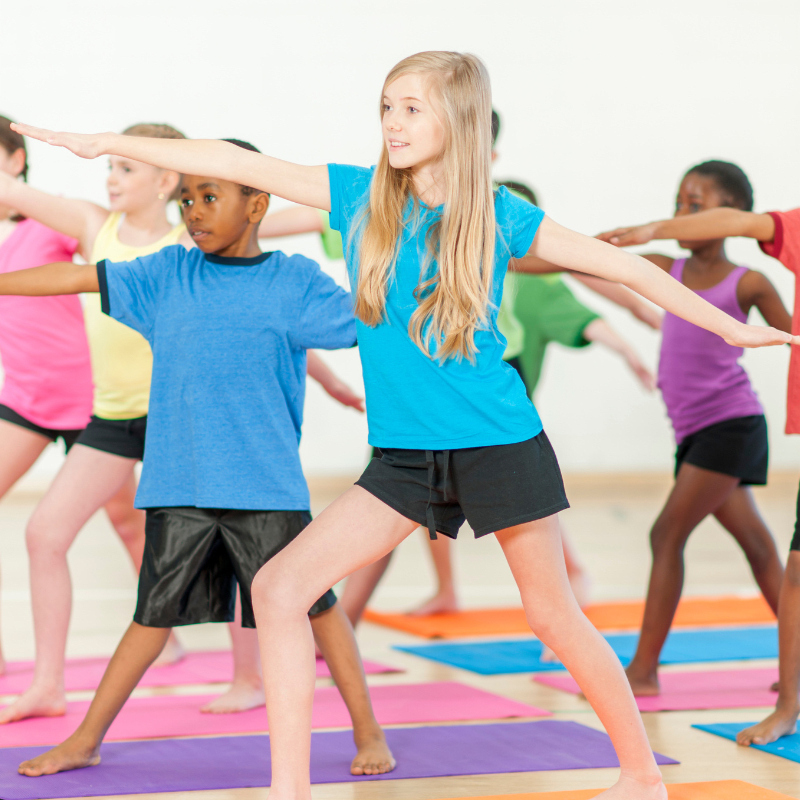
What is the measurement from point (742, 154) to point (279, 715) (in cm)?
830

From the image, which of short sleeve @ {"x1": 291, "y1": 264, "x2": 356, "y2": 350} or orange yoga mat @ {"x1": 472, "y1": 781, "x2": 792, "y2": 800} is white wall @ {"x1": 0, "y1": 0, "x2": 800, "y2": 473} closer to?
short sleeve @ {"x1": 291, "y1": 264, "x2": 356, "y2": 350}

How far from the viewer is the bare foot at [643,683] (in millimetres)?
3527

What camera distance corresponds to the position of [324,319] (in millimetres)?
2654

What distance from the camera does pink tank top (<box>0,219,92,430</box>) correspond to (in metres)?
3.52

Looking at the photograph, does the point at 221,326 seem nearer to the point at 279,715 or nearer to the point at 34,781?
the point at 279,715

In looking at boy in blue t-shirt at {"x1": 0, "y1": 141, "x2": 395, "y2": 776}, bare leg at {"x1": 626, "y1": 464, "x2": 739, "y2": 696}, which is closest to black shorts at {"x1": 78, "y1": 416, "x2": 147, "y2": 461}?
boy in blue t-shirt at {"x1": 0, "y1": 141, "x2": 395, "y2": 776}

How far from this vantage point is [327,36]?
888 centimetres

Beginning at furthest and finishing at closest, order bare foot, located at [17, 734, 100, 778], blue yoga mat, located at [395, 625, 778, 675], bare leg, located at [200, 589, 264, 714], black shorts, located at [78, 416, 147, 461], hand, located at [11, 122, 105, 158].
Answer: blue yoga mat, located at [395, 625, 778, 675], bare leg, located at [200, 589, 264, 714], black shorts, located at [78, 416, 147, 461], bare foot, located at [17, 734, 100, 778], hand, located at [11, 122, 105, 158]

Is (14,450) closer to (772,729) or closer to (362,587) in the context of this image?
(362,587)

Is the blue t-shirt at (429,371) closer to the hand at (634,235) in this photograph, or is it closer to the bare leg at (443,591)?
the hand at (634,235)

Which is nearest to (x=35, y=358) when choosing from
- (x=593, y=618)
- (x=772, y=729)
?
(x=772, y=729)

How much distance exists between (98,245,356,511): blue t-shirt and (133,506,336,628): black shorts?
0.15ft

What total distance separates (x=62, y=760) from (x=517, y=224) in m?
1.58

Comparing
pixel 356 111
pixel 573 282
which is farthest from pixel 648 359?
pixel 356 111
